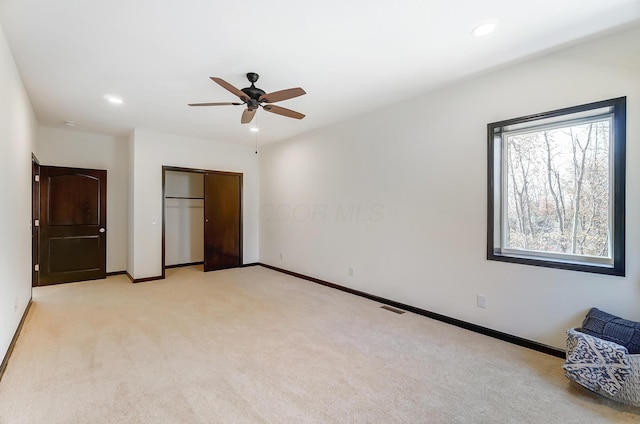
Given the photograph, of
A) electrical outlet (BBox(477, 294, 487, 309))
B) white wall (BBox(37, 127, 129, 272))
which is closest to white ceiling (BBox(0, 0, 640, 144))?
white wall (BBox(37, 127, 129, 272))

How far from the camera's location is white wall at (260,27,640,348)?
2.50 m

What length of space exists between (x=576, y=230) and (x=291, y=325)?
2.90 m

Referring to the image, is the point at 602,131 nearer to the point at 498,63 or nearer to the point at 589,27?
the point at 589,27

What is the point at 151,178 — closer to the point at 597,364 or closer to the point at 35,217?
the point at 35,217

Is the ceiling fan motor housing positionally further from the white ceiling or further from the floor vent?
the floor vent

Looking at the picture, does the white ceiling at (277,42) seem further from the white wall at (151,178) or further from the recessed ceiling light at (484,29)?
the white wall at (151,178)

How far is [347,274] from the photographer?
485cm

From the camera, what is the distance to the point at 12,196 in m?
2.91

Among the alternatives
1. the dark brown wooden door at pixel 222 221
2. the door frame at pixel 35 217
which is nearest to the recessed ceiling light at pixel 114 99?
the door frame at pixel 35 217

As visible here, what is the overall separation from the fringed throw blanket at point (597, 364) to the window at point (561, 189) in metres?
0.65

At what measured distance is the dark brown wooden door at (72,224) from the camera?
5.09 m

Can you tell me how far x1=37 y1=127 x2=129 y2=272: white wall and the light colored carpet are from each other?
77.5 inches

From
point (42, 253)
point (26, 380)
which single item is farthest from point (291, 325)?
point (42, 253)

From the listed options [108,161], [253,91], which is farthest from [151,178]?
[253,91]
